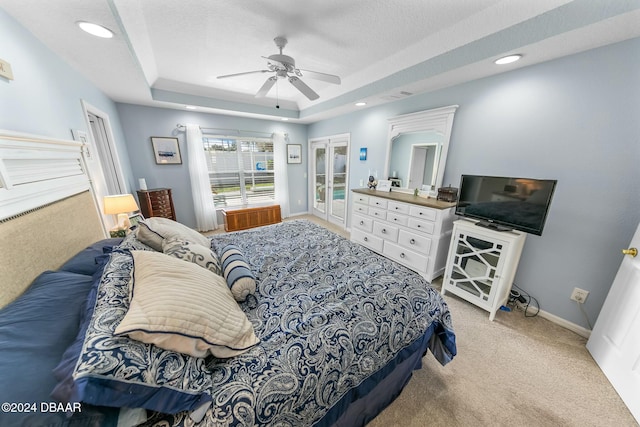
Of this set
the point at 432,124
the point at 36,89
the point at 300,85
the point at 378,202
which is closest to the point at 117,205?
the point at 36,89

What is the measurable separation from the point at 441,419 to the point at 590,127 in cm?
243

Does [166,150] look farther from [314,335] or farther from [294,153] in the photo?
[314,335]

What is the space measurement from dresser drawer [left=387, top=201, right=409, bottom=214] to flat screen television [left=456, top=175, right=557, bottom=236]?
1.79 feet

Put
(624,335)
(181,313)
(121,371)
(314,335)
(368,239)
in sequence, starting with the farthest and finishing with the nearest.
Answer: (368,239)
(624,335)
(314,335)
(181,313)
(121,371)

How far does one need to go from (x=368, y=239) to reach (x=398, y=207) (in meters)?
0.74

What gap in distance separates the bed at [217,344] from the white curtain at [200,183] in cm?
242

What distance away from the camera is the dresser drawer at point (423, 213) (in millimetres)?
2355

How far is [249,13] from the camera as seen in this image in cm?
172

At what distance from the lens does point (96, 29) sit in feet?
4.55

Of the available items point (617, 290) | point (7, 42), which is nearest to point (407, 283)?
point (617, 290)

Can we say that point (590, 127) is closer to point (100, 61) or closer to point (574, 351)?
point (574, 351)

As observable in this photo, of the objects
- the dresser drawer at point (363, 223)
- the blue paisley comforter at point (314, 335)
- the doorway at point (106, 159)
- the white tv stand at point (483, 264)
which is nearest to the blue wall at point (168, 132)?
the doorway at point (106, 159)

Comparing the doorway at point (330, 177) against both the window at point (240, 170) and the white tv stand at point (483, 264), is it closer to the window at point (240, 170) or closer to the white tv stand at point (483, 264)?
the window at point (240, 170)

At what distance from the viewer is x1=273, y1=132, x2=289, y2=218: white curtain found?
14.9 feet
